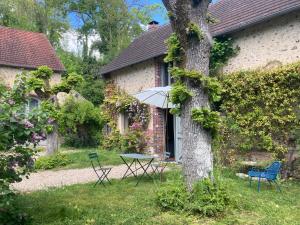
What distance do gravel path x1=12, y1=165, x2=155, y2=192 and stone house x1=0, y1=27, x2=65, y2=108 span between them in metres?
8.75

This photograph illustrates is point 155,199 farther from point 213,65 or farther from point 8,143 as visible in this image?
point 213,65

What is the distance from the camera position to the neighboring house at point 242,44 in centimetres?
988

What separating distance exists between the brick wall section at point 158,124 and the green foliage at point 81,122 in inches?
185

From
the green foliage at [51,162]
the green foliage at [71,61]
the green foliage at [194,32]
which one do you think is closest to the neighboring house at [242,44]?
Result: the green foliage at [51,162]

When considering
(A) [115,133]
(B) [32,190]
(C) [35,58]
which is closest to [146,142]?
(A) [115,133]

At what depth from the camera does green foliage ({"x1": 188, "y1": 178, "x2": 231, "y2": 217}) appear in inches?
227

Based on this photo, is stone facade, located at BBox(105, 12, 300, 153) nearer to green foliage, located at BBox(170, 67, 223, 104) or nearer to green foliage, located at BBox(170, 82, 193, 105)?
green foliage, located at BBox(170, 67, 223, 104)

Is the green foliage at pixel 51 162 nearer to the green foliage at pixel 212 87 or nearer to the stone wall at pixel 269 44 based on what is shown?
the stone wall at pixel 269 44

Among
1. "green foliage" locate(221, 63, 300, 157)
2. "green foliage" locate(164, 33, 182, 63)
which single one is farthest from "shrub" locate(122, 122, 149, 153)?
"green foliage" locate(164, 33, 182, 63)

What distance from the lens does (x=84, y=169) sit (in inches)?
464

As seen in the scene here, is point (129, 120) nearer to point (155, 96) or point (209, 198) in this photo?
point (155, 96)

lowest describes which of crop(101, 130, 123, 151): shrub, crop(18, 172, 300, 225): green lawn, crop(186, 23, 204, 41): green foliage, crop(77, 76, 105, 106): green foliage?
crop(18, 172, 300, 225): green lawn

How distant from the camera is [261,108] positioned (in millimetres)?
9852

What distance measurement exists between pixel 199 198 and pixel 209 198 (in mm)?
167
